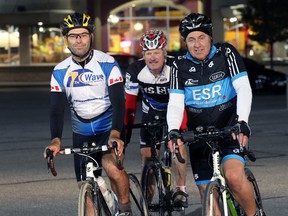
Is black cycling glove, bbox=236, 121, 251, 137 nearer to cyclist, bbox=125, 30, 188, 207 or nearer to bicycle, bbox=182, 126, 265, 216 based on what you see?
bicycle, bbox=182, 126, 265, 216

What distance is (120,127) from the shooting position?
23.6ft

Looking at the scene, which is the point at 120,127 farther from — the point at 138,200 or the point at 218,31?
the point at 218,31

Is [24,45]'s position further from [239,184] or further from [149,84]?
[239,184]

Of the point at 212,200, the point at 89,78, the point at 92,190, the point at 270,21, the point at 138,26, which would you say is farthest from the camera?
the point at 138,26

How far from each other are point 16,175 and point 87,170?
615cm

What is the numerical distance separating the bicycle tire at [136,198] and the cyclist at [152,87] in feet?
2.54

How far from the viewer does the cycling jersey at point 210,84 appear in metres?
7.19

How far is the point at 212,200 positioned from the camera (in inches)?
260

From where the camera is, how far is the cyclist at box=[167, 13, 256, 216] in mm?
7117

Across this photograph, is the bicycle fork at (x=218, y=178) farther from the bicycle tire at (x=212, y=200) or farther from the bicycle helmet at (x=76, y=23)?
the bicycle helmet at (x=76, y=23)

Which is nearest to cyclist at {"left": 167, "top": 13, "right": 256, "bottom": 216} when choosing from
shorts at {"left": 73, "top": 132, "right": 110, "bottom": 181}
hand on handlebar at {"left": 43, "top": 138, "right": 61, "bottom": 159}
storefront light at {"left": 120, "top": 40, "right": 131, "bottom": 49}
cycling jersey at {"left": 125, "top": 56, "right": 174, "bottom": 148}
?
shorts at {"left": 73, "top": 132, "right": 110, "bottom": 181}

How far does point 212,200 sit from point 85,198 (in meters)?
0.88

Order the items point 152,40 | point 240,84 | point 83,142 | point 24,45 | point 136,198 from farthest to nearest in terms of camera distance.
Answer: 1. point 24,45
2. point 152,40
3. point 136,198
4. point 83,142
5. point 240,84

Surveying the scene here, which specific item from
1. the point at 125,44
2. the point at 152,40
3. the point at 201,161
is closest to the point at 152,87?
the point at 152,40
